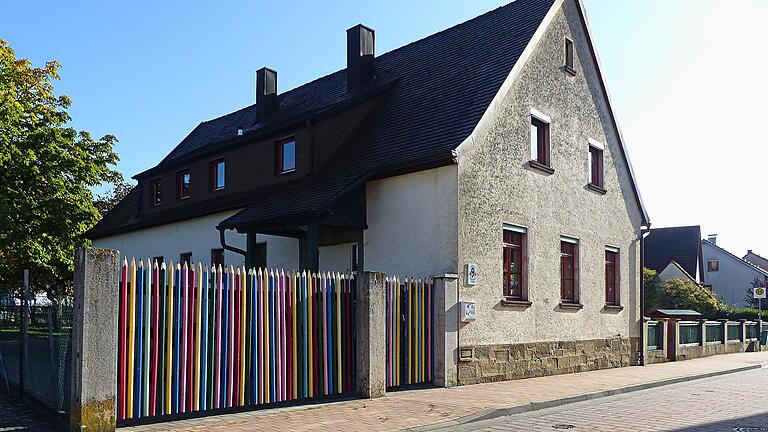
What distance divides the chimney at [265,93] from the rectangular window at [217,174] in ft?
8.60

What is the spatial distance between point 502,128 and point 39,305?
944 cm

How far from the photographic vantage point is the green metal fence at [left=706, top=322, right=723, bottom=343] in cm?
2645

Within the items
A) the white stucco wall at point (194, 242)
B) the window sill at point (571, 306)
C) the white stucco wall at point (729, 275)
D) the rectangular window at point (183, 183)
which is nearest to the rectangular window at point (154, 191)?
the white stucco wall at point (194, 242)

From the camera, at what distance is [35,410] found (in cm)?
1005

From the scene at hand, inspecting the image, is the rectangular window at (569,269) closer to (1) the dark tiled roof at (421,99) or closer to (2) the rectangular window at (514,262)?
(2) the rectangular window at (514,262)

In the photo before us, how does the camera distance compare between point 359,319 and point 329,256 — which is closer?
point 359,319

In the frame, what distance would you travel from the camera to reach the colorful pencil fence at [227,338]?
8945mm

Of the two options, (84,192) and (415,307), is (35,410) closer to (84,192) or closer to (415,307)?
(415,307)

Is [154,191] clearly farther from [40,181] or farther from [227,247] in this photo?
[227,247]

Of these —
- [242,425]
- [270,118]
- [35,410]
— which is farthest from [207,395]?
[270,118]

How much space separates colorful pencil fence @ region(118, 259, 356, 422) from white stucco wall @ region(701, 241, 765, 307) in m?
57.3

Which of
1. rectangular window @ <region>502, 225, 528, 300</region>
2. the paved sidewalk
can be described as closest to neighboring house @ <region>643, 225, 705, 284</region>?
rectangular window @ <region>502, 225, 528, 300</region>

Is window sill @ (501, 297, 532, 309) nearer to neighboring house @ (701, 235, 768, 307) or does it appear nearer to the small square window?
neighboring house @ (701, 235, 768, 307)

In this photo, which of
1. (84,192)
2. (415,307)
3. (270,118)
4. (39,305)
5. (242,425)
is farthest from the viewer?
(84,192)
